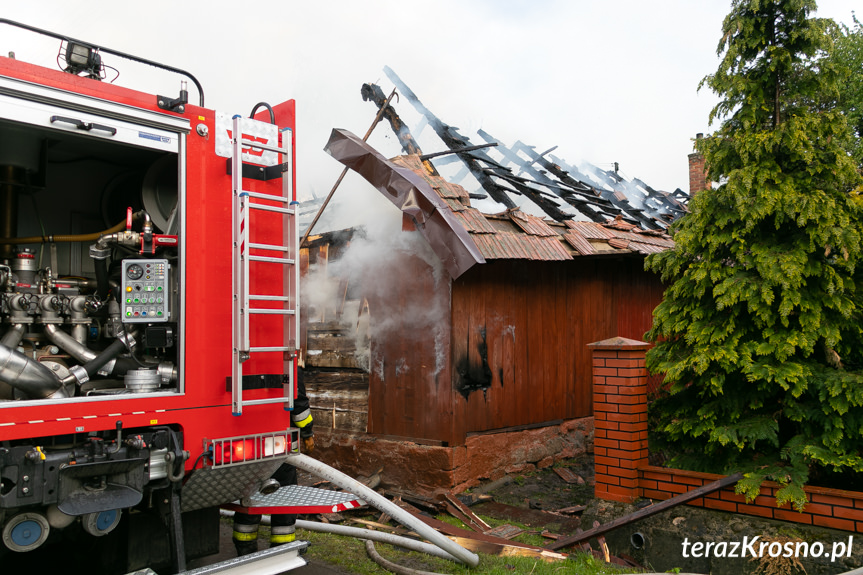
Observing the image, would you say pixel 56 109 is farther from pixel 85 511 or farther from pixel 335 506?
pixel 335 506

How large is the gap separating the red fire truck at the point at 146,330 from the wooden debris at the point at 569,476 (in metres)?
4.58

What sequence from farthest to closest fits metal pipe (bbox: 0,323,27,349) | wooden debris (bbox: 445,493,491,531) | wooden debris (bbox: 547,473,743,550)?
wooden debris (bbox: 445,493,491,531), wooden debris (bbox: 547,473,743,550), metal pipe (bbox: 0,323,27,349)

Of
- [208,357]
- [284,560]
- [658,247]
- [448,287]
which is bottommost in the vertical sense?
[284,560]

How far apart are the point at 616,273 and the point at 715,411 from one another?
473 cm

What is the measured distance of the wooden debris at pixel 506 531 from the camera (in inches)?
243

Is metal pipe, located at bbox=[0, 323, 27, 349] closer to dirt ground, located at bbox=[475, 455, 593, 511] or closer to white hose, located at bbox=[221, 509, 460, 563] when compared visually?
white hose, located at bbox=[221, 509, 460, 563]

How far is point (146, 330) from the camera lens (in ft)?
13.0

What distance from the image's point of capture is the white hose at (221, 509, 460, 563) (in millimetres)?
5094

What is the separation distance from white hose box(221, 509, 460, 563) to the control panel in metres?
1.78

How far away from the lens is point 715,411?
525 cm

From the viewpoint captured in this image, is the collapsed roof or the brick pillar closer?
the brick pillar

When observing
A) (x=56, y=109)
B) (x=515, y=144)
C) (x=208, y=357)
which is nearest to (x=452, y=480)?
(x=208, y=357)

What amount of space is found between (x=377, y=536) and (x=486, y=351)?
3.02 metres

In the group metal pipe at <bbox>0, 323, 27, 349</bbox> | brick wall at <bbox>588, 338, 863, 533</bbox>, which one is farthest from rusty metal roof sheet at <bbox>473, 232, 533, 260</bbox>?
metal pipe at <bbox>0, 323, 27, 349</bbox>
